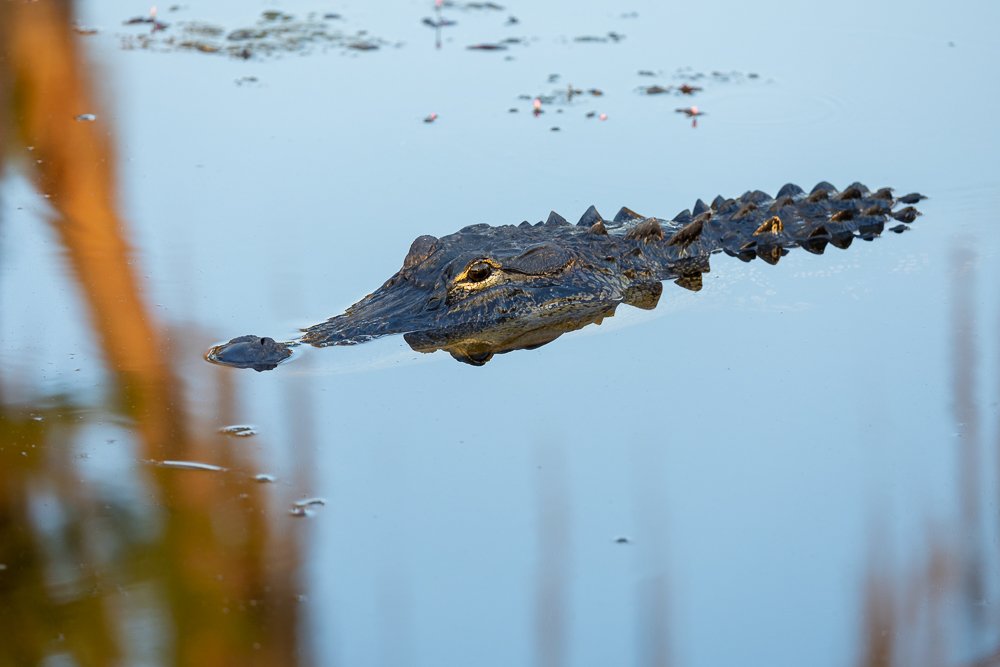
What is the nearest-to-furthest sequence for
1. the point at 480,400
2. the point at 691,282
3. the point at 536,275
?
the point at 480,400, the point at 536,275, the point at 691,282

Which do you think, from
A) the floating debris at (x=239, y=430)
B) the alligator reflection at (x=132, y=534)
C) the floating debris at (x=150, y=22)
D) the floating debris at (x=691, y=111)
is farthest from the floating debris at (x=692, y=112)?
the floating debris at (x=239, y=430)

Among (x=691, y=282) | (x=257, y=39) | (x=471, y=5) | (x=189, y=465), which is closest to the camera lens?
(x=189, y=465)

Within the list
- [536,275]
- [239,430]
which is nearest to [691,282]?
[536,275]

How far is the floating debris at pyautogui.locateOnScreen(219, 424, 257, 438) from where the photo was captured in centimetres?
522

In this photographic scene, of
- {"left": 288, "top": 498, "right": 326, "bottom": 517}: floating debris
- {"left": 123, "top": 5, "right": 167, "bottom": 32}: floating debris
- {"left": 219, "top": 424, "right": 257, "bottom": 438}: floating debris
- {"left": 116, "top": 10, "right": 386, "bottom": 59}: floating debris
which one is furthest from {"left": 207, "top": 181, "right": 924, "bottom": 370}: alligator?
{"left": 123, "top": 5, "right": 167, "bottom": 32}: floating debris

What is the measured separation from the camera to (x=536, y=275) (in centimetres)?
666

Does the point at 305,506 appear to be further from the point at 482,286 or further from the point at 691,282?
the point at 691,282

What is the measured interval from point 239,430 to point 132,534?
840mm

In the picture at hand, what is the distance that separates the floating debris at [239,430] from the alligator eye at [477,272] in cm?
156

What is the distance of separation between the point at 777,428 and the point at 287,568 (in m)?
2.07

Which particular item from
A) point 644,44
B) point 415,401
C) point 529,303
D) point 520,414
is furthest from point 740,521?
point 644,44

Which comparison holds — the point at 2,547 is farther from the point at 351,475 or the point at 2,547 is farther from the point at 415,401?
the point at 415,401

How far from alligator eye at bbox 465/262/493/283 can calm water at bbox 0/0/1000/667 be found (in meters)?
0.52

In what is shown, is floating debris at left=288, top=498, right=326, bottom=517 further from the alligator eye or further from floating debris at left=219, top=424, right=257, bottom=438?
the alligator eye
